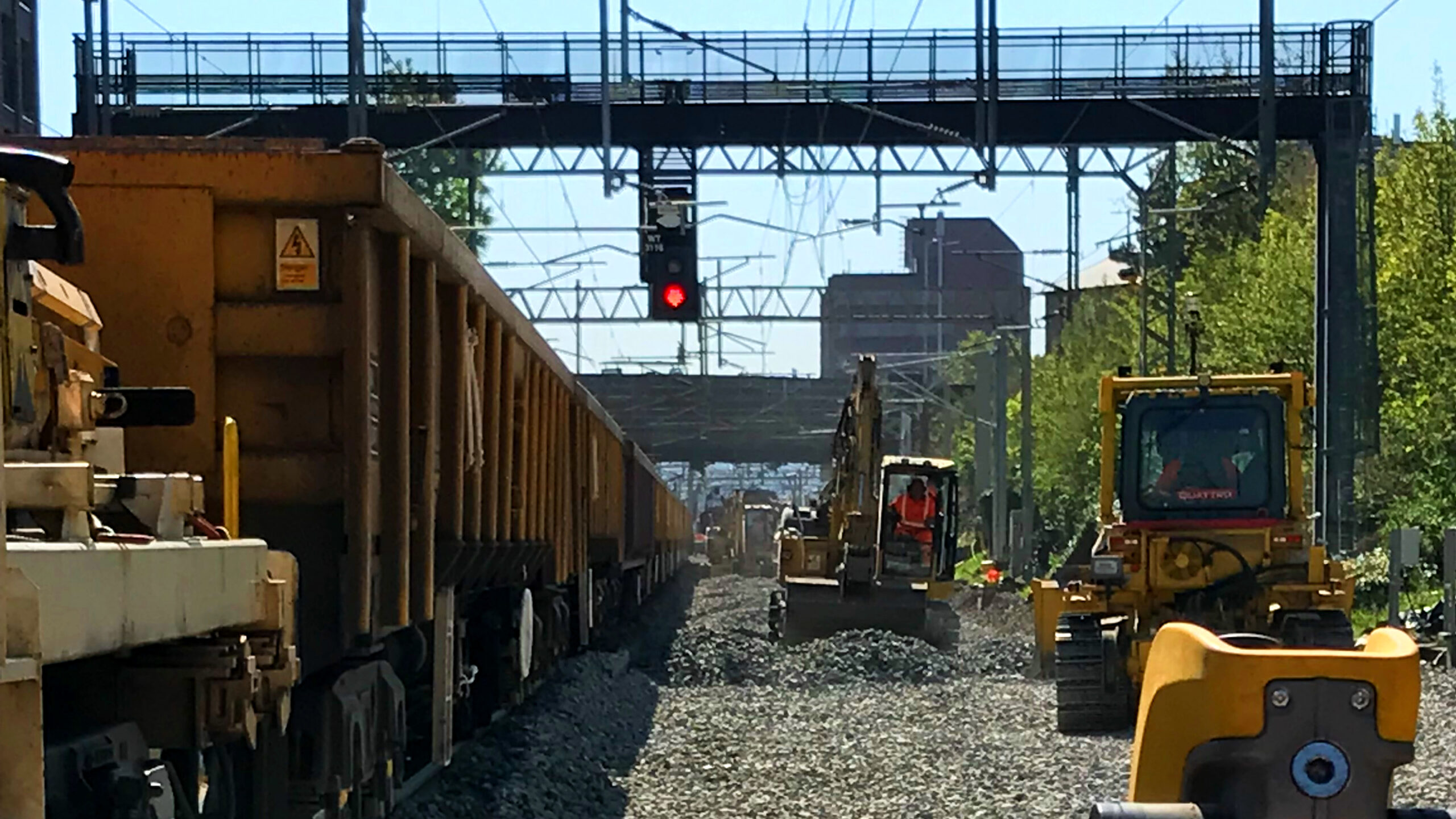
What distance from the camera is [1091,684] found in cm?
1683

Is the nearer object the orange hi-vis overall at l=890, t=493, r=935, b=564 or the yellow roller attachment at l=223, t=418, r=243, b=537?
the yellow roller attachment at l=223, t=418, r=243, b=537

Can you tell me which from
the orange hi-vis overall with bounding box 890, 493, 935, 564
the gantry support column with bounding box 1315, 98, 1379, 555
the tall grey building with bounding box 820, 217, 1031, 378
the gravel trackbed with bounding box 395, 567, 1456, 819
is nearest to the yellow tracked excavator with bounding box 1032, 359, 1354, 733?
the gravel trackbed with bounding box 395, 567, 1456, 819

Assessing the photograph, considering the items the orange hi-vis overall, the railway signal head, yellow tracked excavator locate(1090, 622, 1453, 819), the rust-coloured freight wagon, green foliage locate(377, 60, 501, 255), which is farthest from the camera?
green foliage locate(377, 60, 501, 255)

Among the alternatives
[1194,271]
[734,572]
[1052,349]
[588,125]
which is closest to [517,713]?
[588,125]

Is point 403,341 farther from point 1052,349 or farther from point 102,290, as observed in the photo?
point 1052,349

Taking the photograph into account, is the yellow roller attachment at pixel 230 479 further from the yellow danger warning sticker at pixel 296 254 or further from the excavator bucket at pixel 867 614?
the excavator bucket at pixel 867 614

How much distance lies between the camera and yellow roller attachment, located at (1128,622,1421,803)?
5531mm

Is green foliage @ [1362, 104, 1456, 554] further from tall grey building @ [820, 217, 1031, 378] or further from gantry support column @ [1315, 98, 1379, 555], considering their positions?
tall grey building @ [820, 217, 1031, 378]

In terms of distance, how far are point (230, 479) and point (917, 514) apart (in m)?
21.4

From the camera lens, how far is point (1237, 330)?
38219mm

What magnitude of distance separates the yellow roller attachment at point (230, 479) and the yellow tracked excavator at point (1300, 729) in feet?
10.1

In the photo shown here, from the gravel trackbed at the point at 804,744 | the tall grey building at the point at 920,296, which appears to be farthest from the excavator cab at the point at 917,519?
the tall grey building at the point at 920,296

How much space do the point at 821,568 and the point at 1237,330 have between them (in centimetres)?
1206

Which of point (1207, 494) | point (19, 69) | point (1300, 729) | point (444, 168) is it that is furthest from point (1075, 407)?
point (1300, 729)
